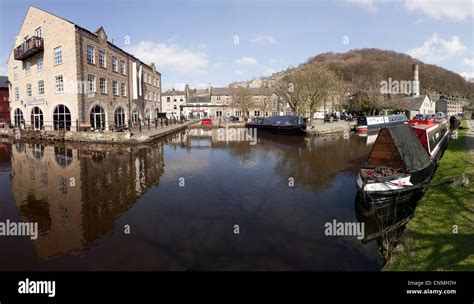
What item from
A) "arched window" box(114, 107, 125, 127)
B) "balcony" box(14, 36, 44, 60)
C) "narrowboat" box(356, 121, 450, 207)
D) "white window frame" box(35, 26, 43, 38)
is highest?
"white window frame" box(35, 26, 43, 38)

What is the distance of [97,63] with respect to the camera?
88.8 ft

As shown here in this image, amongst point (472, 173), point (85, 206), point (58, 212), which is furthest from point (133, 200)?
point (472, 173)

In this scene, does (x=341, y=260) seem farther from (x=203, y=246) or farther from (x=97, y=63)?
(x=97, y=63)

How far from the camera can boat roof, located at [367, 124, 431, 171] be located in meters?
8.49

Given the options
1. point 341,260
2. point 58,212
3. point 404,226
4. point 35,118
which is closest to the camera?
point 341,260

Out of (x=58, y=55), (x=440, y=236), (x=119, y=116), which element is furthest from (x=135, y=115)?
(x=440, y=236)

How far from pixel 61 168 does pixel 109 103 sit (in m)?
17.9

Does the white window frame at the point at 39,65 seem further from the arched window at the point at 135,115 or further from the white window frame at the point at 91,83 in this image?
the arched window at the point at 135,115

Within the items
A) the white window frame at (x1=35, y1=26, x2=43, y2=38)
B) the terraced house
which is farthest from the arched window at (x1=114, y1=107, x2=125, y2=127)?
the white window frame at (x1=35, y1=26, x2=43, y2=38)

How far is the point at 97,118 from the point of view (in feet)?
89.9

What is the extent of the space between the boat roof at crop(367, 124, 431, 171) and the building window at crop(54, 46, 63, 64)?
28093 mm

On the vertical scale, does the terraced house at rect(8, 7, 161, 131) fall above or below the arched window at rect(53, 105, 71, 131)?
above

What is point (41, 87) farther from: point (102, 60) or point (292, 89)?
point (292, 89)

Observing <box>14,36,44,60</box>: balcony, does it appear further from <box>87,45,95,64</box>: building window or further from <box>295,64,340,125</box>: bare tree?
<box>295,64,340,125</box>: bare tree
